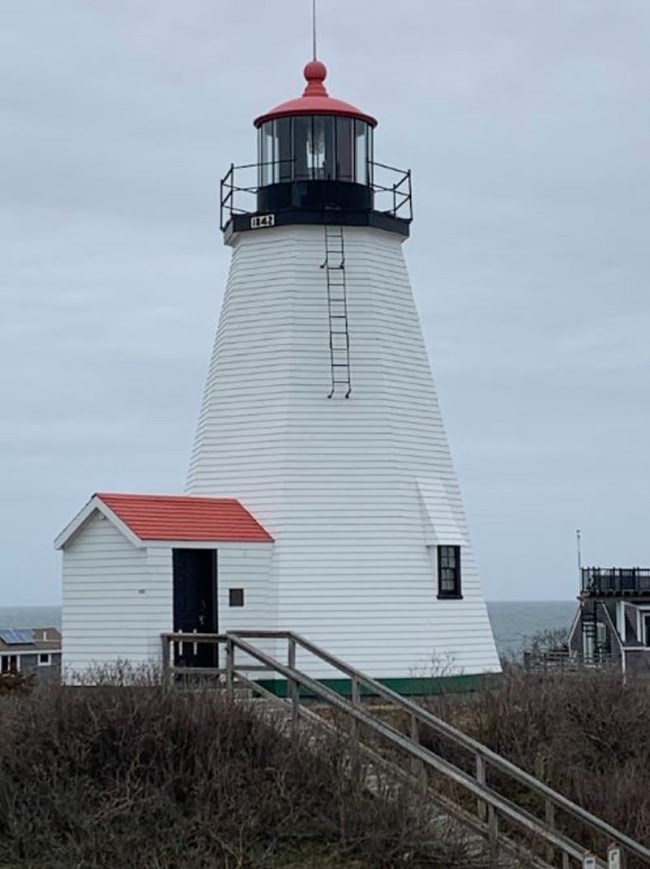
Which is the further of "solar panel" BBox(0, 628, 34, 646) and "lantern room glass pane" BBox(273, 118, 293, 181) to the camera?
"solar panel" BBox(0, 628, 34, 646)

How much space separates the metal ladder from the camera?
75.3 feet

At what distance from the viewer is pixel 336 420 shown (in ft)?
74.8

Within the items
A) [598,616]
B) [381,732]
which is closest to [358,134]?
[381,732]

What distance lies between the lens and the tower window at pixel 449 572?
23.0 metres

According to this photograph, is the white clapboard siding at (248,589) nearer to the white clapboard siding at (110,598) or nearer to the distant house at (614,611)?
the white clapboard siding at (110,598)

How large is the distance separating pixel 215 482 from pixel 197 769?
8524mm

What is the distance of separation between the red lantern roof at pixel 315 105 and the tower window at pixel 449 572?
6529mm

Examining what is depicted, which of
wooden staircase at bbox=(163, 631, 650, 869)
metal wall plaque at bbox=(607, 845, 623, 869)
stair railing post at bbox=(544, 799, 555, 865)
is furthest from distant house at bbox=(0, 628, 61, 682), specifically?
metal wall plaque at bbox=(607, 845, 623, 869)

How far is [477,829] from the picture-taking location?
15.2 metres

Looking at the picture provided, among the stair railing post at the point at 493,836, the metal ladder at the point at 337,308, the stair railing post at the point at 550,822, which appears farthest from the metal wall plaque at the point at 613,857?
the metal ladder at the point at 337,308

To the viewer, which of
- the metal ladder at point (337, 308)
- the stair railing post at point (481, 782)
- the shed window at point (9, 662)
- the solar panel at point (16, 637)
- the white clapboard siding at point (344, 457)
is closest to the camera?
the stair railing post at point (481, 782)

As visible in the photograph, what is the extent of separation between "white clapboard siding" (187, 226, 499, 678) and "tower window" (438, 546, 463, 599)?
0.17 m

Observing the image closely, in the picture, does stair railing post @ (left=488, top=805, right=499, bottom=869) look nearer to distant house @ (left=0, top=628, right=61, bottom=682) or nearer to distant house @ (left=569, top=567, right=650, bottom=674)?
distant house @ (left=569, top=567, right=650, bottom=674)

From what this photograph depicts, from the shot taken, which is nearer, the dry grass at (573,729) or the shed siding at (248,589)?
the dry grass at (573,729)
